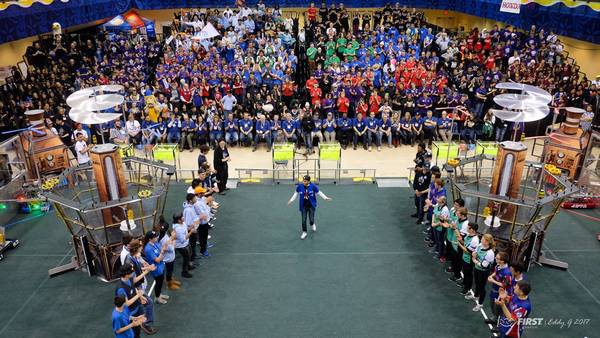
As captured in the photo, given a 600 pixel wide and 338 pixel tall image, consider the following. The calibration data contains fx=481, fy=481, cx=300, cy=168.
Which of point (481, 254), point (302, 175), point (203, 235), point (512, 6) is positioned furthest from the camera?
point (512, 6)

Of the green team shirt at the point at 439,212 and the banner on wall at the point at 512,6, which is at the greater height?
the banner on wall at the point at 512,6

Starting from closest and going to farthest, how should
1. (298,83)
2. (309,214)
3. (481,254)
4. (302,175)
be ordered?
(481,254), (309,214), (302,175), (298,83)

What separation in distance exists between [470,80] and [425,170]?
9419 millimetres

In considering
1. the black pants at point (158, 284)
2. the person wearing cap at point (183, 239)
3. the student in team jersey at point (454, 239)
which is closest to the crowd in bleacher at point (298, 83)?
the person wearing cap at point (183, 239)

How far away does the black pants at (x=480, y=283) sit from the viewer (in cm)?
858

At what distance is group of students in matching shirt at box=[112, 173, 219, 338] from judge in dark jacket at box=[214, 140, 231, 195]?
5.86ft

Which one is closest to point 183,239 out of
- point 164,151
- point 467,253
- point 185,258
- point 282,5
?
point 185,258

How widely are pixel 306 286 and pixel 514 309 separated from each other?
3.97m

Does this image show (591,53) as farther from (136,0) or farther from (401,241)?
(136,0)

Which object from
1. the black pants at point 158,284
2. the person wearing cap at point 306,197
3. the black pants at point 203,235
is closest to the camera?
the black pants at point 158,284

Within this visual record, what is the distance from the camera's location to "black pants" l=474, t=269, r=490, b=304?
8577 mm

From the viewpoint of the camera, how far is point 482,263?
831 centimetres

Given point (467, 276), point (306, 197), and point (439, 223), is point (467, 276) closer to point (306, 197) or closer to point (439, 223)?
point (439, 223)

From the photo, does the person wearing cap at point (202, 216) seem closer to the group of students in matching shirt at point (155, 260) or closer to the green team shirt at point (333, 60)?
the group of students in matching shirt at point (155, 260)
